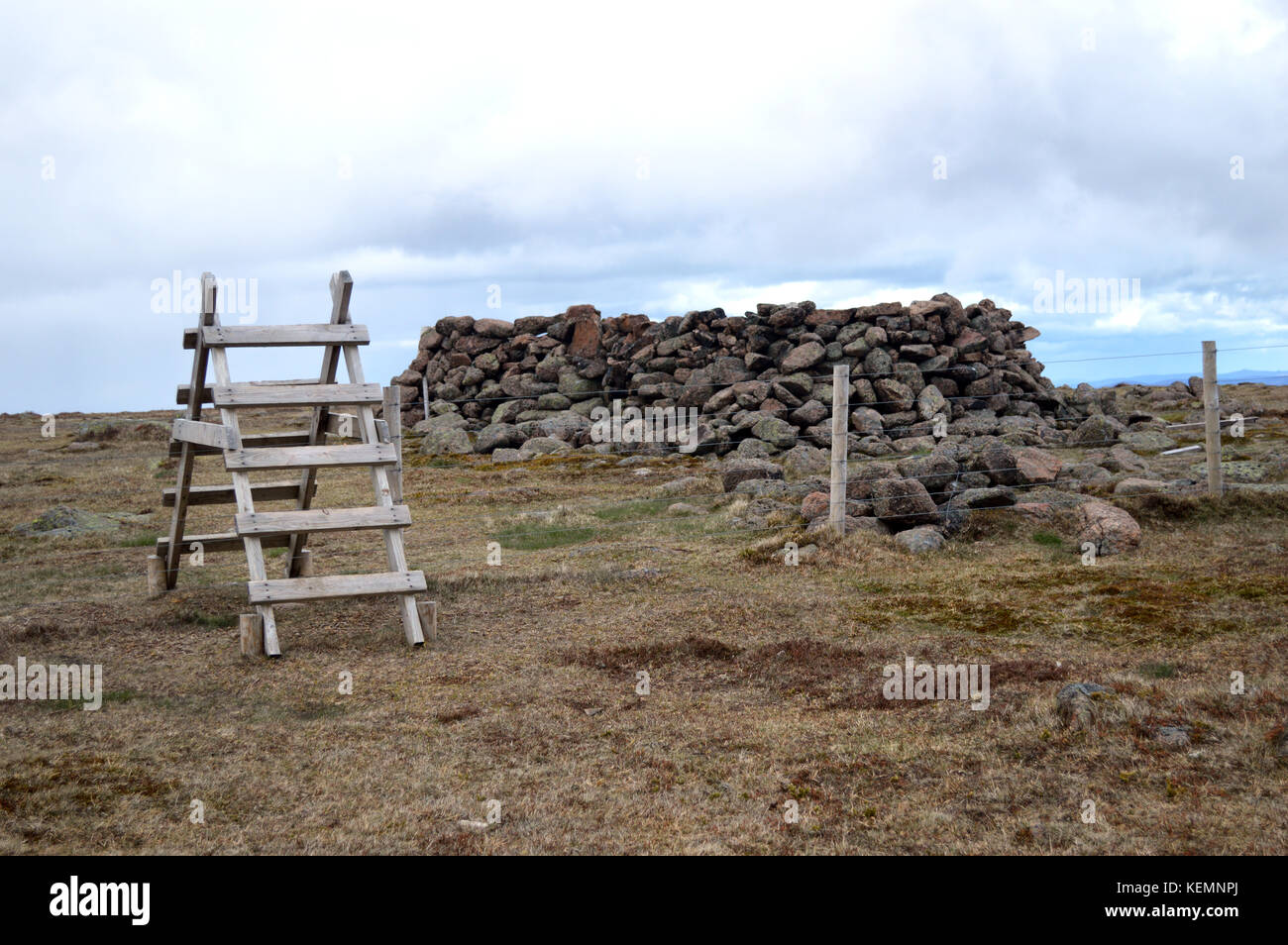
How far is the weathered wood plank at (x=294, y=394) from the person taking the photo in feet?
32.8

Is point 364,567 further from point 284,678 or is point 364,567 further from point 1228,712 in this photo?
point 1228,712

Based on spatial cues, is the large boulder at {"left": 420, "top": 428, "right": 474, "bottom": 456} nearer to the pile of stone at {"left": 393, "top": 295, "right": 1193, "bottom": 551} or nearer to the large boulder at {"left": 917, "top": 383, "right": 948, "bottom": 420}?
the pile of stone at {"left": 393, "top": 295, "right": 1193, "bottom": 551}

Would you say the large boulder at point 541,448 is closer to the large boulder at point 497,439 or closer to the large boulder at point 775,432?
the large boulder at point 497,439

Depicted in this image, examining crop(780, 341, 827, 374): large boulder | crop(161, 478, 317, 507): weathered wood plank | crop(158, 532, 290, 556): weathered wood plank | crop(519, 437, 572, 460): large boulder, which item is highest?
crop(780, 341, 827, 374): large boulder

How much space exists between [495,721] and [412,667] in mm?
1868

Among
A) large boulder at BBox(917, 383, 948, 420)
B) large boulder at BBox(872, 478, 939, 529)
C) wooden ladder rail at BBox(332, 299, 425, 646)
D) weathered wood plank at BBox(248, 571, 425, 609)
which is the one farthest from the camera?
large boulder at BBox(917, 383, 948, 420)

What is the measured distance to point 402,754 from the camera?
23.3 feet

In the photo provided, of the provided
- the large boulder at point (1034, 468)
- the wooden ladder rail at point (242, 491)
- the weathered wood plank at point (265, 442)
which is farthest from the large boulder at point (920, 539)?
the wooden ladder rail at point (242, 491)

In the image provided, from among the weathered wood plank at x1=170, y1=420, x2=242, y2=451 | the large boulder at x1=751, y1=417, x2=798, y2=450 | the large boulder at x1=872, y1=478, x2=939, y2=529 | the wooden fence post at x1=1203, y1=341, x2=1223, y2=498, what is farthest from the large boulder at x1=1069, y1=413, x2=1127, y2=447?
the weathered wood plank at x1=170, y1=420, x2=242, y2=451

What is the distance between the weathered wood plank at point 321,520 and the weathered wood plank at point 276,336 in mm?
1800

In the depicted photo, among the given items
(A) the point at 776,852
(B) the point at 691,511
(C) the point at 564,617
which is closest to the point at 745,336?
(B) the point at 691,511

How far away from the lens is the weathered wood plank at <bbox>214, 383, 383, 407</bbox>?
9.99 meters

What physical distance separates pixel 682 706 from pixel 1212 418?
1174 cm

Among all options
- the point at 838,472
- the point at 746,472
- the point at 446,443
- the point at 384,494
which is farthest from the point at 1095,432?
the point at 384,494
